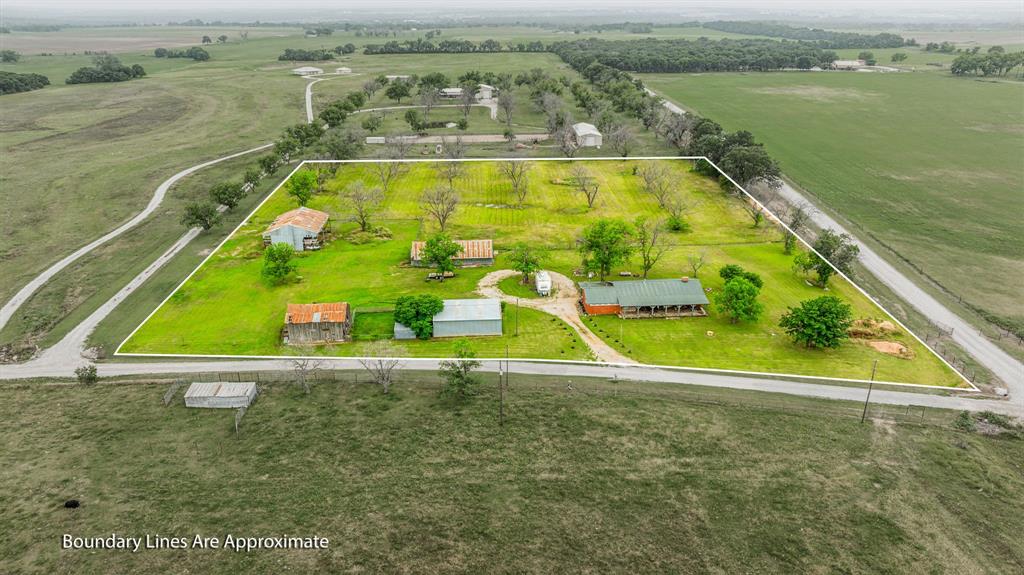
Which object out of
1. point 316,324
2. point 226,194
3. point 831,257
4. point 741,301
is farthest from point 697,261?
point 226,194

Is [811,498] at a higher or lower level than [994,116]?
lower

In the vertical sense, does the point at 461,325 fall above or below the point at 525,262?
below

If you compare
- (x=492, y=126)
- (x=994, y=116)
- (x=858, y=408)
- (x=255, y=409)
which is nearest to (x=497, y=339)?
(x=255, y=409)

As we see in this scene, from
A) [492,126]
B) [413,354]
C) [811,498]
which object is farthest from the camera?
[492,126]

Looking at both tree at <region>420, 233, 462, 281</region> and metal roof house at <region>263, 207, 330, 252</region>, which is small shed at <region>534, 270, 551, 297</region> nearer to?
tree at <region>420, 233, 462, 281</region>

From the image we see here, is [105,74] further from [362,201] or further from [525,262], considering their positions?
[525,262]

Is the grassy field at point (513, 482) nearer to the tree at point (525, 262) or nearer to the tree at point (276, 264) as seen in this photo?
the tree at point (525, 262)

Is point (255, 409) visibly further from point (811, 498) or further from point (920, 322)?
point (920, 322)
